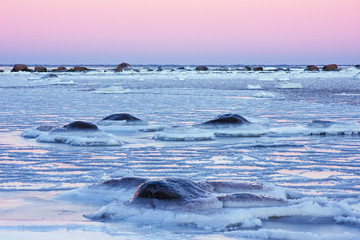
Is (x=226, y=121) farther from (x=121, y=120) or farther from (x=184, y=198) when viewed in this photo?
(x=184, y=198)

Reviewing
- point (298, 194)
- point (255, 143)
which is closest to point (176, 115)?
point (255, 143)

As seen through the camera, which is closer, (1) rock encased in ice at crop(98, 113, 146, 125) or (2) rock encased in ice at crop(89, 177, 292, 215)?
(2) rock encased in ice at crop(89, 177, 292, 215)

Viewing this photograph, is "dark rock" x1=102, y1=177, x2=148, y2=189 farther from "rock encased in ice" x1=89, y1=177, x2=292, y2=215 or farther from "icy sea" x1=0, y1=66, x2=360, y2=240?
"rock encased in ice" x1=89, y1=177, x2=292, y2=215

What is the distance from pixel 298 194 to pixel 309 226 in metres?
0.91

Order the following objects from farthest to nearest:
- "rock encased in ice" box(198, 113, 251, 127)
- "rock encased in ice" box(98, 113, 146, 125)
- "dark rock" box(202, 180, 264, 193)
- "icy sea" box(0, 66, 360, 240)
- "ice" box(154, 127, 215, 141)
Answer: "rock encased in ice" box(98, 113, 146, 125), "rock encased in ice" box(198, 113, 251, 127), "ice" box(154, 127, 215, 141), "dark rock" box(202, 180, 264, 193), "icy sea" box(0, 66, 360, 240)

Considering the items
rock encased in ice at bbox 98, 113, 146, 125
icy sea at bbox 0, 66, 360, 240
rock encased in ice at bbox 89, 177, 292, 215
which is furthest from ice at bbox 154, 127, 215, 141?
rock encased in ice at bbox 89, 177, 292, 215

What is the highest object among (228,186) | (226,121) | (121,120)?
(228,186)

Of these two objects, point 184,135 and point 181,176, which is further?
point 184,135

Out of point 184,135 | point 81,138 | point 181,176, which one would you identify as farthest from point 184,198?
point 184,135

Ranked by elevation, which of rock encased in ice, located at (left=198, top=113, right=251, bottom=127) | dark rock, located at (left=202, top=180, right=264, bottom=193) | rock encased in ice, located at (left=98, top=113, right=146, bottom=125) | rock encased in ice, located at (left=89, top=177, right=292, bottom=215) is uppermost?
rock encased in ice, located at (left=89, top=177, right=292, bottom=215)

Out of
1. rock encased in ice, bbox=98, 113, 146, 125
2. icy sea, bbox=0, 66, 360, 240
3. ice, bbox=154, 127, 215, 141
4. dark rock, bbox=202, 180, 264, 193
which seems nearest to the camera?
icy sea, bbox=0, 66, 360, 240

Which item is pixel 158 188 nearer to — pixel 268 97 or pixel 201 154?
pixel 201 154

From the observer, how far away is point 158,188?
4.51 m

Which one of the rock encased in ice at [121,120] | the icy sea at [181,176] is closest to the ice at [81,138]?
the icy sea at [181,176]
